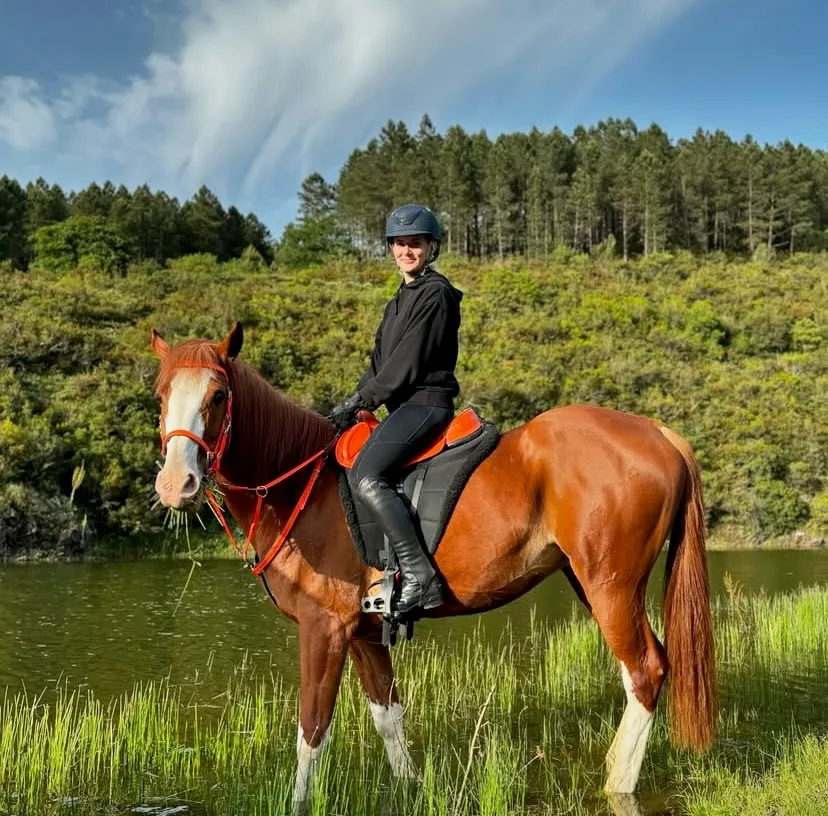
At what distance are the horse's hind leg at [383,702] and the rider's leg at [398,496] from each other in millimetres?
730

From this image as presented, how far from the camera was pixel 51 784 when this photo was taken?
463 centimetres

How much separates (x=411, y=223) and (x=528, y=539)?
6.48 feet

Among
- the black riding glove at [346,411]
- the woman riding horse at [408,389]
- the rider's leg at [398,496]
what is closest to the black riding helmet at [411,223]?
the woman riding horse at [408,389]

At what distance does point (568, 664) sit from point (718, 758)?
2834mm

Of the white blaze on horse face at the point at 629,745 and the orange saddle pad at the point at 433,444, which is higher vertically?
the orange saddle pad at the point at 433,444

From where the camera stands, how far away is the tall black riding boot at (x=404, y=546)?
4.01m

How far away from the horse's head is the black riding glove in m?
0.72

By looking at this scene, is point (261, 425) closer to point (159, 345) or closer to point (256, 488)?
point (256, 488)

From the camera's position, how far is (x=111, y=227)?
51.8 metres

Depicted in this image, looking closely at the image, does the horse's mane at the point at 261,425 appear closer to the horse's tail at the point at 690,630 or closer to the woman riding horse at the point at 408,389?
the woman riding horse at the point at 408,389

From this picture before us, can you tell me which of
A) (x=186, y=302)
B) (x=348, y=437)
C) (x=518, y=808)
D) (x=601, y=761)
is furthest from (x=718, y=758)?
(x=186, y=302)

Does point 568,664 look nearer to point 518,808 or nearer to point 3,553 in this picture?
point 518,808

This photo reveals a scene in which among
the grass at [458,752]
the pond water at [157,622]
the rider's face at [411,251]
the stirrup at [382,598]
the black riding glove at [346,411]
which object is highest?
the rider's face at [411,251]

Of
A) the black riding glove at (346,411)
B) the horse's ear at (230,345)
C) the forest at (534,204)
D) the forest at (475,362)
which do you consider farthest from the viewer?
the forest at (534,204)
